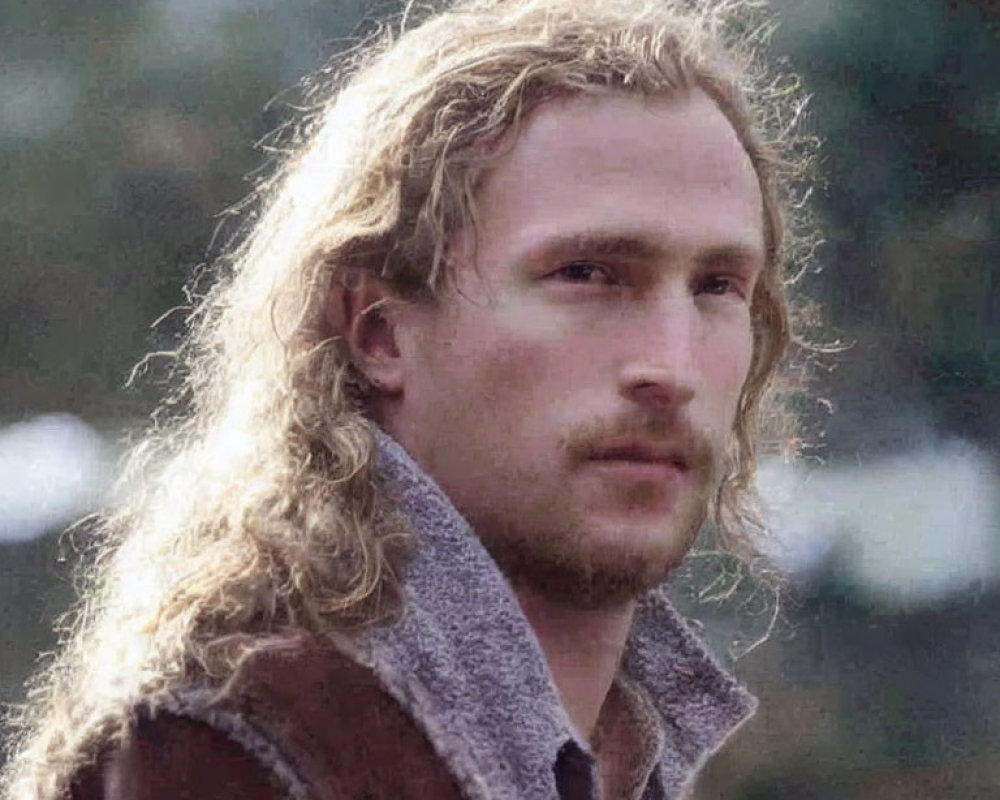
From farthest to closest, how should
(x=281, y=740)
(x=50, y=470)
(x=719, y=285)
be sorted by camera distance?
(x=50, y=470) → (x=719, y=285) → (x=281, y=740)

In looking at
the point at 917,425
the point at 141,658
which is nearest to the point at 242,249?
the point at 141,658

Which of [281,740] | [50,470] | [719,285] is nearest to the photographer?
[281,740]

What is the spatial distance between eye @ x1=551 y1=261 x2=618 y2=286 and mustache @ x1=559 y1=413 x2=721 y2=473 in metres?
0.05

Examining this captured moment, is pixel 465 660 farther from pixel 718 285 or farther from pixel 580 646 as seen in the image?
pixel 718 285

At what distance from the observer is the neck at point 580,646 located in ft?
2.51

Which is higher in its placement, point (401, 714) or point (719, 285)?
point (719, 285)

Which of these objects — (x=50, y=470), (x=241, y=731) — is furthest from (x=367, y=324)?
(x=50, y=470)

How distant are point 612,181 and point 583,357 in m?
0.07

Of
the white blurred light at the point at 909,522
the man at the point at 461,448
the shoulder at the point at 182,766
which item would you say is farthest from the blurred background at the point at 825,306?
the shoulder at the point at 182,766

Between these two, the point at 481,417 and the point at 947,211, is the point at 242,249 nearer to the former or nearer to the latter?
the point at 481,417

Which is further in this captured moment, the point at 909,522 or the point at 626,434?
the point at 909,522

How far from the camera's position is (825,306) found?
1.35m

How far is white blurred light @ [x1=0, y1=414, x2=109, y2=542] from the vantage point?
122 cm

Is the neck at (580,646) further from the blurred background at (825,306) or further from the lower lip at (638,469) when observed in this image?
the blurred background at (825,306)
